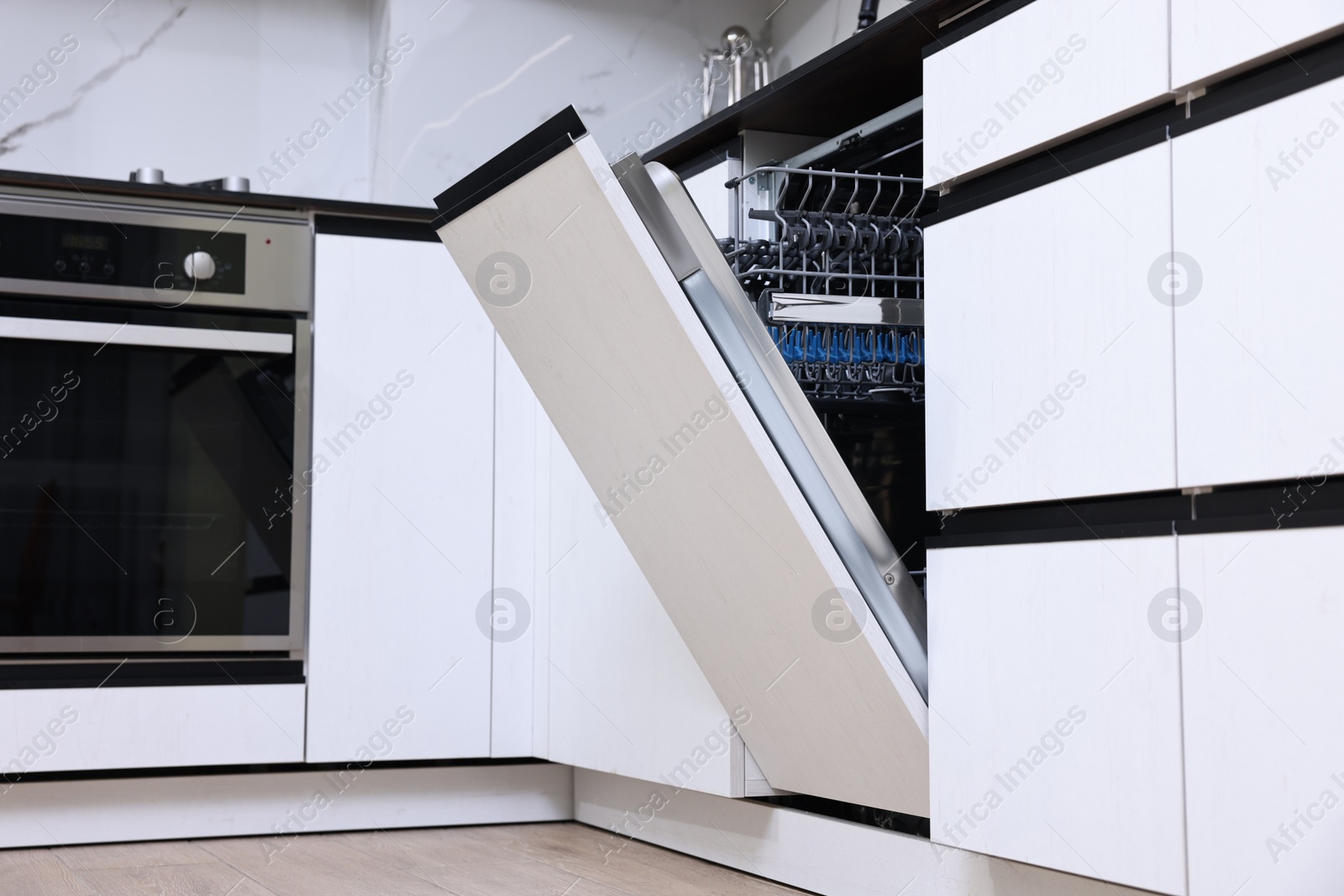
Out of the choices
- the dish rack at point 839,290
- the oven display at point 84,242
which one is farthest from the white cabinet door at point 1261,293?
the oven display at point 84,242

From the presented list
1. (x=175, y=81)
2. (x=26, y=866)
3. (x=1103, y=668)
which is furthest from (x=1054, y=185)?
(x=175, y=81)

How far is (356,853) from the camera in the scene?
2256mm

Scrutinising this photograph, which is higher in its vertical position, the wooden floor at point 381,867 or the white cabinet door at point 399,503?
the white cabinet door at point 399,503

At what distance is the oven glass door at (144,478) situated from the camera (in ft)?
7.61

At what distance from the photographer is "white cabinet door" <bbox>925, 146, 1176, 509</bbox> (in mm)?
1229

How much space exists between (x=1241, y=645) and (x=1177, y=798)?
0.16 m

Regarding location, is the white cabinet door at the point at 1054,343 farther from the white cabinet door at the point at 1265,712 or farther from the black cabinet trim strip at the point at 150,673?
the black cabinet trim strip at the point at 150,673

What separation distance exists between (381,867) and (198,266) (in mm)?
1140

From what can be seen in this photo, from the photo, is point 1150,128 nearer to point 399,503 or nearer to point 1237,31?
point 1237,31

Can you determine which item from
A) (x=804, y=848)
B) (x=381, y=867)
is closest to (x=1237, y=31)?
(x=804, y=848)

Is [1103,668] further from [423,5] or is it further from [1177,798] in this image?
[423,5]

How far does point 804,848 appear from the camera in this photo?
188 centimetres

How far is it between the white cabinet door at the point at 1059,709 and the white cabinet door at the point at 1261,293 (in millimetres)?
133

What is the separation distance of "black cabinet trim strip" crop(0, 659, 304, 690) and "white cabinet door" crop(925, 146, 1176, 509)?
1.42 meters
